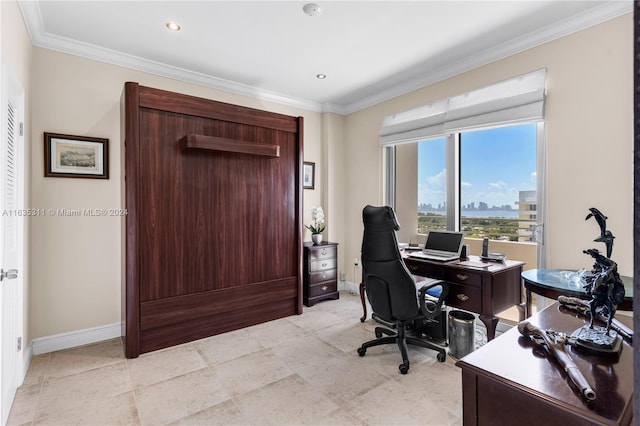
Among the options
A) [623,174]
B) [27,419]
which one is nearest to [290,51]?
[623,174]

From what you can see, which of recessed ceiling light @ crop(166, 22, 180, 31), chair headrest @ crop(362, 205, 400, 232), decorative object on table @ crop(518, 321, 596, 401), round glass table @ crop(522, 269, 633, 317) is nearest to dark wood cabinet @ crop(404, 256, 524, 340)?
round glass table @ crop(522, 269, 633, 317)

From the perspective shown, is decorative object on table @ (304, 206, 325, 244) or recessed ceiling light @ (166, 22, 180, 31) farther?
decorative object on table @ (304, 206, 325, 244)

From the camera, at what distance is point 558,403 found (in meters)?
0.90

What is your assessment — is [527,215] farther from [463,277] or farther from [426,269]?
[426,269]

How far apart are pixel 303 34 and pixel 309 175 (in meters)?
2.09

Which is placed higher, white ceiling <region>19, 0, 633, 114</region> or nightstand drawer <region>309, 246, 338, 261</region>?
white ceiling <region>19, 0, 633, 114</region>

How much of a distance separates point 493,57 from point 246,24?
7.59 feet

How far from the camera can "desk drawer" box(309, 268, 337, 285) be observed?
413cm

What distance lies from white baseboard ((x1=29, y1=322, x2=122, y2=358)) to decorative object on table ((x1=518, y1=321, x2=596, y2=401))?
11.3ft

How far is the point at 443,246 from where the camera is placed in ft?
10.3

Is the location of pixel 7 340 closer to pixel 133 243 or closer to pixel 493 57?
pixel 133 243

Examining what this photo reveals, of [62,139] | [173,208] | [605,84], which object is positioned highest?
[605,84]

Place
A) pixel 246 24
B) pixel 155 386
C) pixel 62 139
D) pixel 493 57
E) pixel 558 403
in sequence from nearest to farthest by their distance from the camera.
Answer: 1. pixel 558 403
2. pixel 155 386
3. pixel 246 24
4. pixel 62 139
5. pixel 493 57

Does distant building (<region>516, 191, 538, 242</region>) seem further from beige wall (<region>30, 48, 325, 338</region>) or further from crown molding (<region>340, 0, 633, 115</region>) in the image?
beige wall (<region>30, 48, 325, 338</region>)
